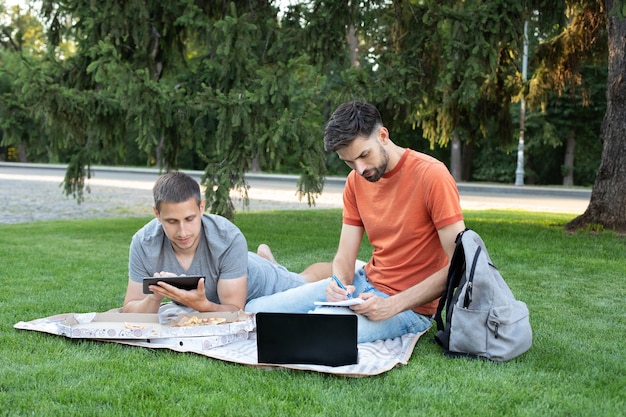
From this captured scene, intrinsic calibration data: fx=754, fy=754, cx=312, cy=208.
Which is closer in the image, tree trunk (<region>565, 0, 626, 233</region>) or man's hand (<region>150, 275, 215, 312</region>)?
man's hand (<region>150, 275, 215, 312</region>)

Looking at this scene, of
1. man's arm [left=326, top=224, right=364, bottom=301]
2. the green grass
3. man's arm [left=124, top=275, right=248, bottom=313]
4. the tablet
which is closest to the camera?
the green grass

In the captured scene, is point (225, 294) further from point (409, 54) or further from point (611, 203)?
point (611, 203)

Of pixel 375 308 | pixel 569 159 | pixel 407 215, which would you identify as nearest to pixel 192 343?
pixel 375 308

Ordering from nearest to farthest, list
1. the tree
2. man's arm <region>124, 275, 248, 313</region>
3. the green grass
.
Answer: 1. the green grass
2. man's arm <region>124, 275, 248, 313</region>
3. the tree

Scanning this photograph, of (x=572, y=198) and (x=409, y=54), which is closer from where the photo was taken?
(x=409, y=54)

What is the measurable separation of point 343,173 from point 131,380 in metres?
29.9

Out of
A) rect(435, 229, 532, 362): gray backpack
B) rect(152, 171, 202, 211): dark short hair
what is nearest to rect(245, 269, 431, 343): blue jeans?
rect(435, 229, 532, 362): gray backpack

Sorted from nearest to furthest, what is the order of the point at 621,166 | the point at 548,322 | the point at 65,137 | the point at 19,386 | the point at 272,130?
the point at 19,386 → the point at 548,322 → the point at 272,130 → the point at 65,137 → the point at 621,166

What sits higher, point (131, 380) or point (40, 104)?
point (40, 104)

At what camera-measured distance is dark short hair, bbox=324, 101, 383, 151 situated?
3.90 metres

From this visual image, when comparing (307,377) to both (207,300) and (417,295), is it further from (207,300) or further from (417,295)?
(207,300)

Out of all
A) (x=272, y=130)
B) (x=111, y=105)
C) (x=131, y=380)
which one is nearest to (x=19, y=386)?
(x=131, y=380)

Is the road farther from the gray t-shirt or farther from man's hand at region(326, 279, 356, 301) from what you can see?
man's hand at region(326, 279, 356, 301)

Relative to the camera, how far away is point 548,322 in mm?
5133
